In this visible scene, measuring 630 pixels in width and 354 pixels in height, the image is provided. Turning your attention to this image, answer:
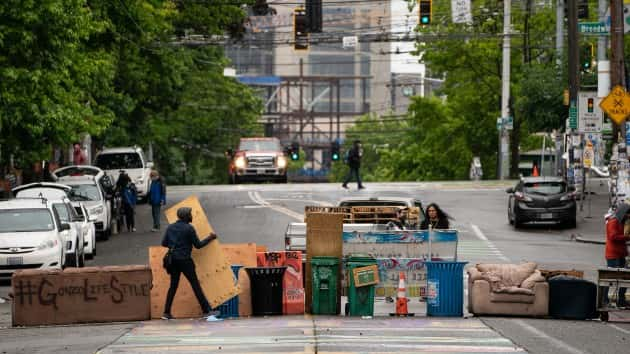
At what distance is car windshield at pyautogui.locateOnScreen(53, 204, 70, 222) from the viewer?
31.5 metres

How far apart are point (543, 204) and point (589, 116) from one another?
345 centimetres

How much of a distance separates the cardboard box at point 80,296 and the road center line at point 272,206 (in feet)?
65.8

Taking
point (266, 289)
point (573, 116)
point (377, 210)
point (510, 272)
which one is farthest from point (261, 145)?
point (510, 272)

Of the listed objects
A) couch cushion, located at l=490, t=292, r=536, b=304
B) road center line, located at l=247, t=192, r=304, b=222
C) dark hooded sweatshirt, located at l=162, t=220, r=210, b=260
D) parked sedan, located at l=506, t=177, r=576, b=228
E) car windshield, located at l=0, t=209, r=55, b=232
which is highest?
dark hooded sweatshirt, located at l=162, t=220, r=210, b=260

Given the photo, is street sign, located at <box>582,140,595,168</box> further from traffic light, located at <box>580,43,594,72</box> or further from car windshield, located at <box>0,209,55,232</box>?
car windshield, located at <box>0,209,55,232</box>

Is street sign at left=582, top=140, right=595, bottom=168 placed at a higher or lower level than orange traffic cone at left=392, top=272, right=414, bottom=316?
higher

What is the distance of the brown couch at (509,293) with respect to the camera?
20781mm

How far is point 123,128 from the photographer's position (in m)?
60.9

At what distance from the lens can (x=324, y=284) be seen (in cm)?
2097

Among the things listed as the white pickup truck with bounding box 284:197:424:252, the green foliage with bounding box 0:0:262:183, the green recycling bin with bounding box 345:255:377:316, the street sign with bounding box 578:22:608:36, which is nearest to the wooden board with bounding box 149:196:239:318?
the green recycling bin with bounding box 345:255:377:316

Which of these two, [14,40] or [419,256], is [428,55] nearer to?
[14,40]

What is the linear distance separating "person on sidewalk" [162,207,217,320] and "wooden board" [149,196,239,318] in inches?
12.9

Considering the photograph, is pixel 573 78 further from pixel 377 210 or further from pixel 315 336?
pixel 315 336

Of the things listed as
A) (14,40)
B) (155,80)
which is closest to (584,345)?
(14,40)
